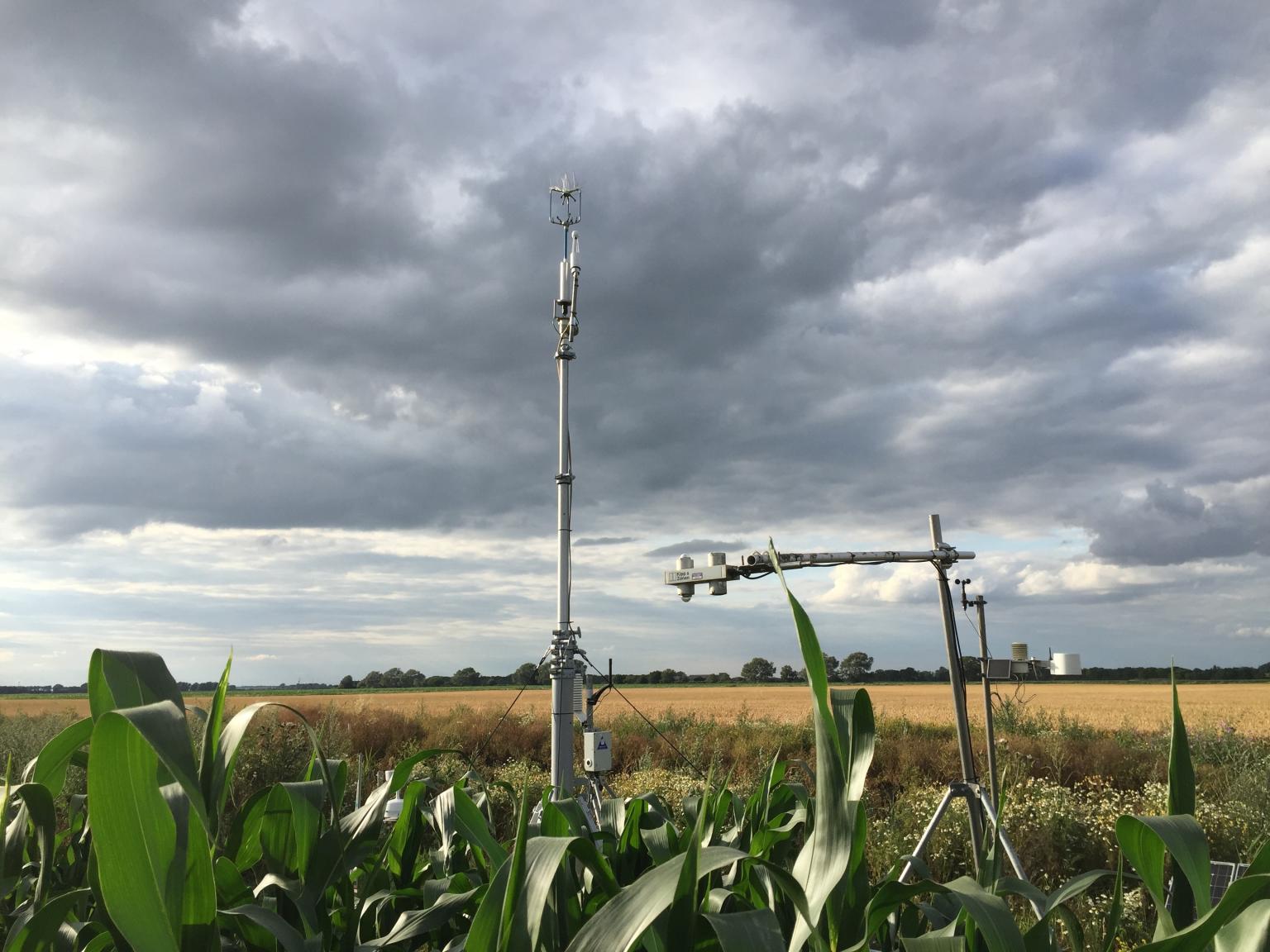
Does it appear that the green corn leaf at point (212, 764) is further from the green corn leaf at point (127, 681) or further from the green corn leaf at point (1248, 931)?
the green corn leaf at point (1248, 931)

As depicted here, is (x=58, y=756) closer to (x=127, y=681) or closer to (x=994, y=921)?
(x=127, y=681)

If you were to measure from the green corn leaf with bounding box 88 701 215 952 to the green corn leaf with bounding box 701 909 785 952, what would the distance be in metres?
0.42

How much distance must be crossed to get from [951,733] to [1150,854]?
54.9 feet

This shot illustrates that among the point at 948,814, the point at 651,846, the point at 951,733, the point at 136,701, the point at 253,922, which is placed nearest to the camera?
the point at 136,701

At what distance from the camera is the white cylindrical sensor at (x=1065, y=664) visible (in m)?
5.82

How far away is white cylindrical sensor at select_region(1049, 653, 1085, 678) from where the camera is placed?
582 centimetres

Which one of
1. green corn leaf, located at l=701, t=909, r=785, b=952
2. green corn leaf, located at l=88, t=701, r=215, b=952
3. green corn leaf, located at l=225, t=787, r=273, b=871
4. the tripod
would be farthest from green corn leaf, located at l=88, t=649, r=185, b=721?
the tripod

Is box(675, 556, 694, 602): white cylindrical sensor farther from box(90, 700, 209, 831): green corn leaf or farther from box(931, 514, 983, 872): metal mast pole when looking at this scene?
box(90, 700, 209, 831): green corn leaf

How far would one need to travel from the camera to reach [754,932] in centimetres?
73

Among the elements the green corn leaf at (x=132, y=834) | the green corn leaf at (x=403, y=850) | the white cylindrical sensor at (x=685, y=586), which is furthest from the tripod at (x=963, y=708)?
the green corn leaf at (x=132, y=834)

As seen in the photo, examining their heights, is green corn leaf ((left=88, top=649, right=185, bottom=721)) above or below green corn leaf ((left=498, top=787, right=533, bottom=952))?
above

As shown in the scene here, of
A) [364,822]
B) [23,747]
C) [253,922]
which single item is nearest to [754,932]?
[253,922]

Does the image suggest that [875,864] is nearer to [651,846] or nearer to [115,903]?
[651,846]

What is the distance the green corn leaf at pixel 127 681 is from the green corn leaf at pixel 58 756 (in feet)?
0.29
